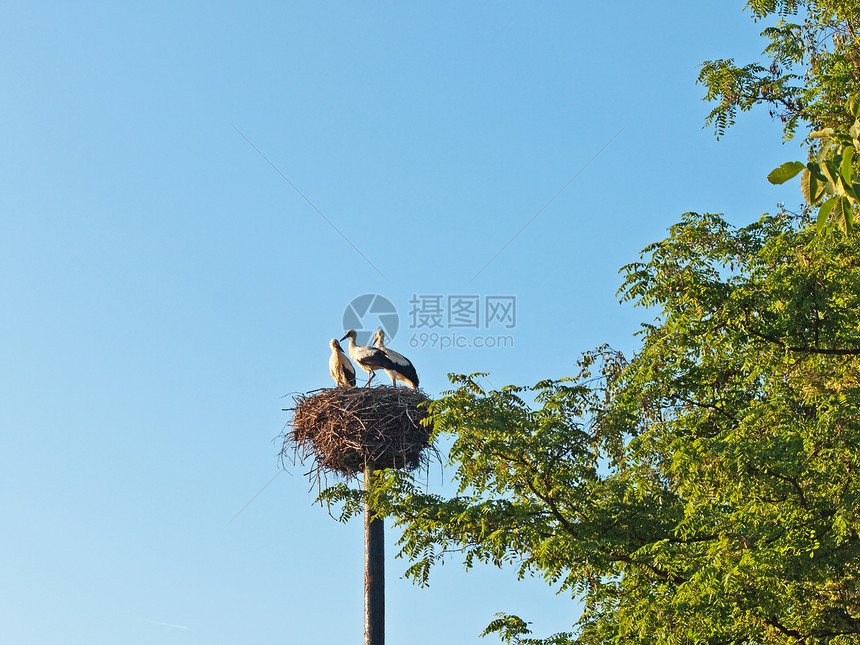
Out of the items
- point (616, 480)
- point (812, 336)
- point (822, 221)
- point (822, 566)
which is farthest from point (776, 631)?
point (822, 221)

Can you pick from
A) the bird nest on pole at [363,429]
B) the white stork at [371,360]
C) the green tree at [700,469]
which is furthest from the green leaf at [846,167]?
the white stork at [371,360]

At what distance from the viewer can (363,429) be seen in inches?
572

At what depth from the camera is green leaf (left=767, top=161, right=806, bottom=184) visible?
2631mm

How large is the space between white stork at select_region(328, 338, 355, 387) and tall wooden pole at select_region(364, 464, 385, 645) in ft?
8.68

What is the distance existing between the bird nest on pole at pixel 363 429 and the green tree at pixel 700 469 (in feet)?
15.1

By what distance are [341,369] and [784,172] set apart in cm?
1489

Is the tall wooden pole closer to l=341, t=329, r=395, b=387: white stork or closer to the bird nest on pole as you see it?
the bird nest on pole

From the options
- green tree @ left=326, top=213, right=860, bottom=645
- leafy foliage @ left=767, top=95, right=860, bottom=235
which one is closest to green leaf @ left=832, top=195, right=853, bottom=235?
leafy foliage @ left=767, top=95, right=860, bottom=235

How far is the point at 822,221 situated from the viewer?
2.58 metres

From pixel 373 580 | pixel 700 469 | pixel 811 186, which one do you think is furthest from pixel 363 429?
pixel 811 186

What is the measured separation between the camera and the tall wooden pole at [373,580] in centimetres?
1452

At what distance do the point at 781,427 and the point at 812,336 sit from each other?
5.98 feet

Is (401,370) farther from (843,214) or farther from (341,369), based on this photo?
(843,214)

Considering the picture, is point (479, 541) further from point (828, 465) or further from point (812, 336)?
point (812, 336)
